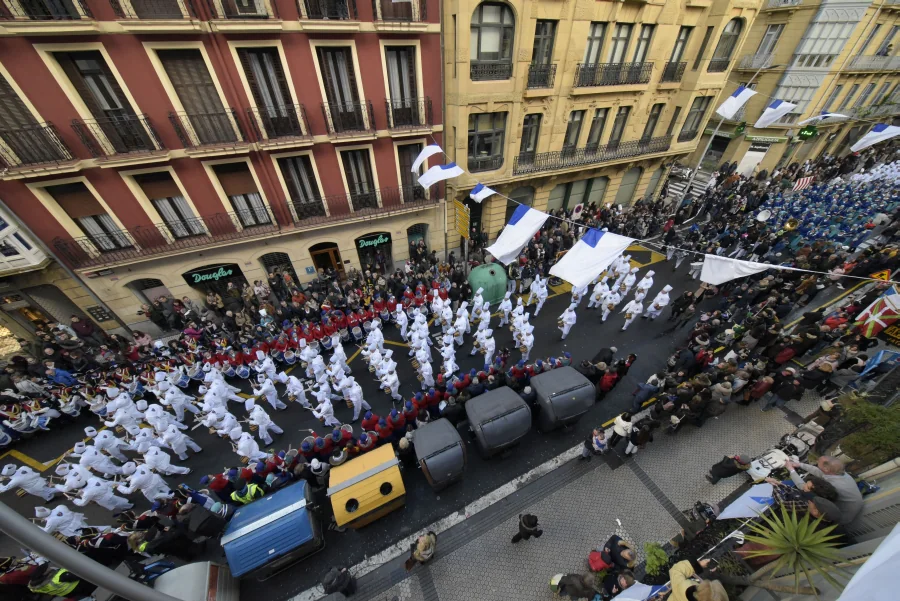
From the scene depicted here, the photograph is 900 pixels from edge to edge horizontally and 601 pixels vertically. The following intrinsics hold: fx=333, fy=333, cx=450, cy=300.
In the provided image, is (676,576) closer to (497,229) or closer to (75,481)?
(75,481)

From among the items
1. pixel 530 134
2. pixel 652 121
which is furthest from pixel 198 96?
pixel 652 121

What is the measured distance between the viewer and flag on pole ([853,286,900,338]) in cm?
871

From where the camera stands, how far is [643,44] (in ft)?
56.0

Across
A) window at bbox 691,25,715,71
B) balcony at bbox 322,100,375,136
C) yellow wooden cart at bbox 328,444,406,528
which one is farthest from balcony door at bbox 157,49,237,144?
window at bbox 691,25,715,71

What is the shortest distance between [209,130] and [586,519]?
16500mm

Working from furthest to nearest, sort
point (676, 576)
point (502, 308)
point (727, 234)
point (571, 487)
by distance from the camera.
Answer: point (727, 234)
point (502, 308)
point (571, 487)
point (676, 576)

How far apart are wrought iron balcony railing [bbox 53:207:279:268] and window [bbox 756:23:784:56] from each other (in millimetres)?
36864

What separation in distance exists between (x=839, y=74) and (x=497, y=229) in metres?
29.1

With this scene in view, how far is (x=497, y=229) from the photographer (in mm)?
18922

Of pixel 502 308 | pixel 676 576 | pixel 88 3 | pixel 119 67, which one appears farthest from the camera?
pixel 502 308

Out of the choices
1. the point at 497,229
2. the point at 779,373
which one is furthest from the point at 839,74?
the point at 779,373

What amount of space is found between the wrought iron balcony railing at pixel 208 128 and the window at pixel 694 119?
24.0m

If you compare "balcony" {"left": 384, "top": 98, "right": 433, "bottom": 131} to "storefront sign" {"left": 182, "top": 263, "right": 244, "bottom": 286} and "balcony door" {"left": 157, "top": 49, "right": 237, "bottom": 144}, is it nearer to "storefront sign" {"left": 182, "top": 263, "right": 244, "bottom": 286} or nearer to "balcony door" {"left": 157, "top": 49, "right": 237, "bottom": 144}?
"balcony door" {"left": 157, "top": 49, "right": 237, "bottom": 144}

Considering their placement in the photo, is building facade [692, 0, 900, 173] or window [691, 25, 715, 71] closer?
window [691, 25, 715, 71]
